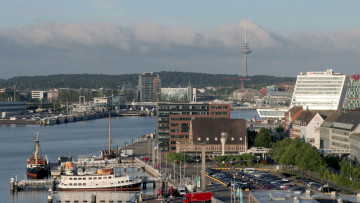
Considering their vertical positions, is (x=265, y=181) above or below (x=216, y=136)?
below

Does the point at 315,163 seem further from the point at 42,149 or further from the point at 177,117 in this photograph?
the point at 42,149

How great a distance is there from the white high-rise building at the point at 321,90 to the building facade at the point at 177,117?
145 ft

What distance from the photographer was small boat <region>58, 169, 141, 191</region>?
246ft

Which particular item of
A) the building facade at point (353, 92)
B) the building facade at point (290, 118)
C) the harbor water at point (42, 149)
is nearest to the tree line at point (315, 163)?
the harbor water at point (42, 149)

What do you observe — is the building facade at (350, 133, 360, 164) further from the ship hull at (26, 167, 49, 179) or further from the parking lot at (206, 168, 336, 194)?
the ship hull at (26, 167, 49, 179)

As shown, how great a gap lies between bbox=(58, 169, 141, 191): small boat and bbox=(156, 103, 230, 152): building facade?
30.2 metres

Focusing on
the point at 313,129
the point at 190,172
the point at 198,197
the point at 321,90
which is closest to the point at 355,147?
the point at 190,172

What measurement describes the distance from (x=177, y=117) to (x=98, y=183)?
3176cm

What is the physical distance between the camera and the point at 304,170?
81.2m

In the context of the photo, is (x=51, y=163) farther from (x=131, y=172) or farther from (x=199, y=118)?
(x=199, y=118)

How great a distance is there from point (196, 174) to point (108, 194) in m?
11.3

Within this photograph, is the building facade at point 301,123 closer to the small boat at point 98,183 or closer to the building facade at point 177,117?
the building facade at point 177,117

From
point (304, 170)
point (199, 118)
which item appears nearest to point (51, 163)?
point (199, 118)

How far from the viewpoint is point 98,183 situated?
75.6 meters
